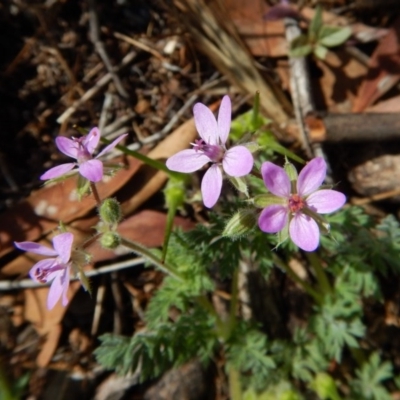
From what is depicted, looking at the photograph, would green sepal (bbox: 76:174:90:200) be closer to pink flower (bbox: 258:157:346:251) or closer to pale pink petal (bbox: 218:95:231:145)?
pale pink petal (bbox: 218:95:231:145)

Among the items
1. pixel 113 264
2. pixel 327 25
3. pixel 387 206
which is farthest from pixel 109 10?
pixel 387 206

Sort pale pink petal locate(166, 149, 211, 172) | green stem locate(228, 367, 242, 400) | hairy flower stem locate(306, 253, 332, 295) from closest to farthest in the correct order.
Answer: pale pink petal locate(166, 149, 211, 172)
hairy flower stem locate(306, 253, 332, 295)
green stem locate(228, 367, 242, 400)

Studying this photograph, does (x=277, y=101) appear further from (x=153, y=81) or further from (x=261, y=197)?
(x=261, y=197)

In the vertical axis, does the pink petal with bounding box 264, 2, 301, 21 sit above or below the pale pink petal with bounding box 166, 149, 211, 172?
below

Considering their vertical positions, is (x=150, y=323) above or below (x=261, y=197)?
below

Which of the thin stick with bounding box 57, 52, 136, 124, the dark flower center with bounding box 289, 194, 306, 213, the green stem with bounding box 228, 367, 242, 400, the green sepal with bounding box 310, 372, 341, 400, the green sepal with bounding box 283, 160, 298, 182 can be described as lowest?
the green sepal with bounding box 310, 372, 341, 400

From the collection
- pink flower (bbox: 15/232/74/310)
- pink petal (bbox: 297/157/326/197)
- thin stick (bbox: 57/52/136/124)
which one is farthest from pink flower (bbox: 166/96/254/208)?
thin stick (bbox: 57/52/136/124)

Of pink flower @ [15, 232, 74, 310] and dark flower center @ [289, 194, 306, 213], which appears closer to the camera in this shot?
dark flower center @ [289, 194, 306, 213]
